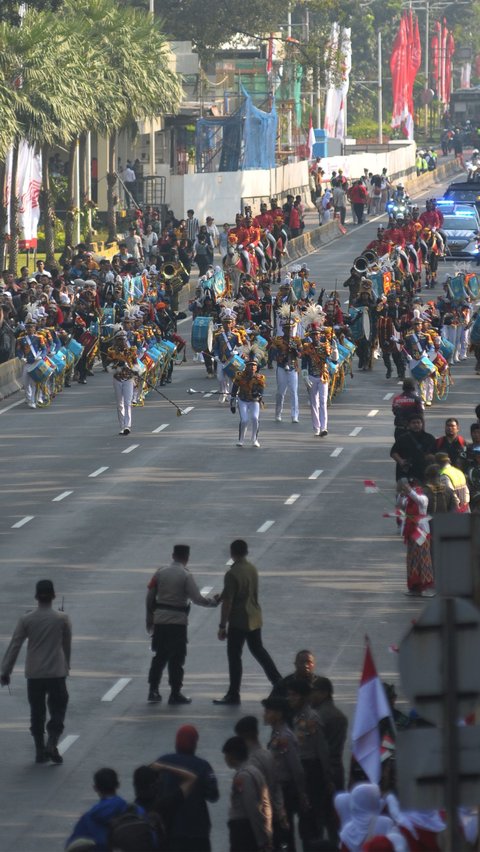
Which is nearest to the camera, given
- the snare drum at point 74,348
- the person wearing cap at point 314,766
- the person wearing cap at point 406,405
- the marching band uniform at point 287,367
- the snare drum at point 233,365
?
the person wearing cap at point 314,766

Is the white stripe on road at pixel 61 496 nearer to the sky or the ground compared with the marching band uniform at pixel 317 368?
nearer to the ground

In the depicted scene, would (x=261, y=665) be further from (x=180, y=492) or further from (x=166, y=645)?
(x=180, y=492)

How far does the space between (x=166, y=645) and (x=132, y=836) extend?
673 cm

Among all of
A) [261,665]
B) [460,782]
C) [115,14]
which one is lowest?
Answer: [261,665]

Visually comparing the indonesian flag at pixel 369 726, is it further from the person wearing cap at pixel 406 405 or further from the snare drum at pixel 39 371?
the snare drum at pixel 39 371

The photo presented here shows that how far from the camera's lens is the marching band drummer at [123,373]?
33.0m

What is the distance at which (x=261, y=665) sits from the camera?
60.1 ft

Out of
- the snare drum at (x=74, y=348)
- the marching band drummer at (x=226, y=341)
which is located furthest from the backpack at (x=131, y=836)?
the snare drum at (x=74, y=348)

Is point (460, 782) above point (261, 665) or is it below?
above

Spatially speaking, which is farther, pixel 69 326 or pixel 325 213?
pixel 325 213

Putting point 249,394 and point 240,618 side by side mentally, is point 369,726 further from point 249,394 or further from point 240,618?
point 249,394

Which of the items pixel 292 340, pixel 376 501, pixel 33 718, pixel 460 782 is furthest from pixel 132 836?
pixel 292 340

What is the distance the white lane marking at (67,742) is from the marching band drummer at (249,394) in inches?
564

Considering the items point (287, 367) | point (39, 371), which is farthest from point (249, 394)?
point (39, 371)
